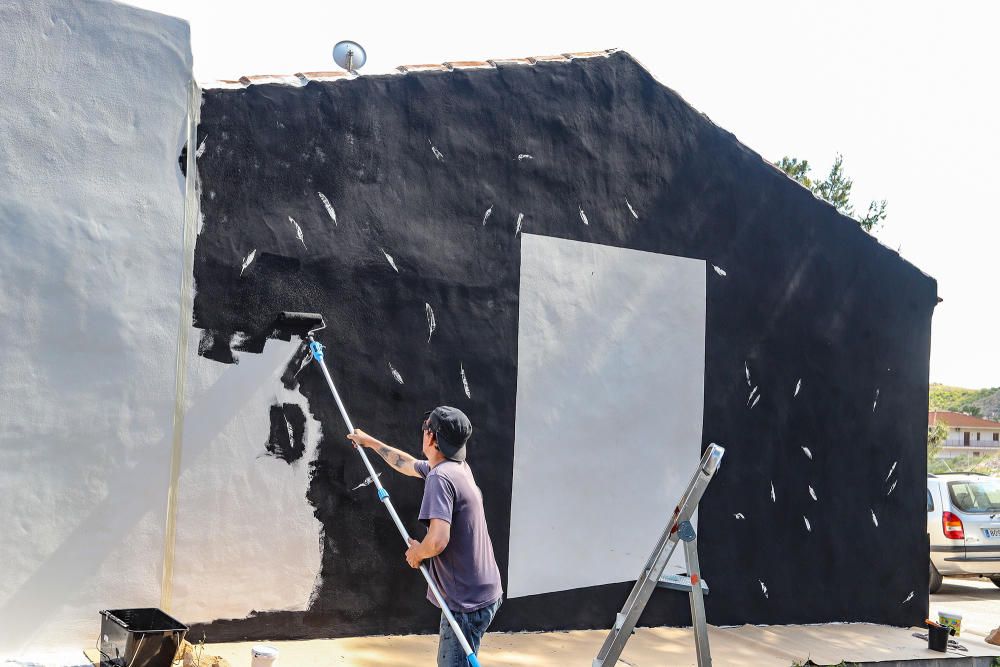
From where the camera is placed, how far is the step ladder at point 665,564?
15.4 feet

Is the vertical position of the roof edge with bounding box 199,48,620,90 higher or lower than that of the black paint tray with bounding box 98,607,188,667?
higher

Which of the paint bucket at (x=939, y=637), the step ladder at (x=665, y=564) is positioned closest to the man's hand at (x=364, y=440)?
the step ladder at (x=665, y=564)

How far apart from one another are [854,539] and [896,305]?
88.7 inches

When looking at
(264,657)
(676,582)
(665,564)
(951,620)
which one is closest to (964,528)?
(951,620)

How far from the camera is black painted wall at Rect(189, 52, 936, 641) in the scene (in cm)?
558

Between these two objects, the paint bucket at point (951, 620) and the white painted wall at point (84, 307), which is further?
the paint bucket at point (951, 620)

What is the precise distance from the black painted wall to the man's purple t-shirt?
2.02 m

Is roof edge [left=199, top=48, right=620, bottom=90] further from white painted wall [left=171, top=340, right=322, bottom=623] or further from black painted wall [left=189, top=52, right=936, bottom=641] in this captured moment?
white painted wall [left=171, top=340, right=322, bottom=623]

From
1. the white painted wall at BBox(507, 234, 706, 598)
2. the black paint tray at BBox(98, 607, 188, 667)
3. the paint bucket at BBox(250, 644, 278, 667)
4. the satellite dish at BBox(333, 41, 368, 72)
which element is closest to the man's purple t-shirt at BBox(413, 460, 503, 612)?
the paint bucket at BBox(250, 644, 278, 667)

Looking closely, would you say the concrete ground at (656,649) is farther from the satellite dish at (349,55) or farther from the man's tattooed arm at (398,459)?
the satellite dish at (349,55)

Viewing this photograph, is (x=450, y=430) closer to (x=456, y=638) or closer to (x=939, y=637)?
(x=456, y=638)

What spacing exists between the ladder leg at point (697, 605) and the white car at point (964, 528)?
685 centimetres

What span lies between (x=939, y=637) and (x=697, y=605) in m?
3.37

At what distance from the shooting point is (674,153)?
740 centimetres
